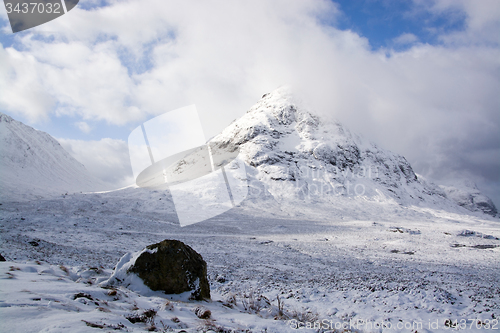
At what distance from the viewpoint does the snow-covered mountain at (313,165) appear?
6938 centimetres

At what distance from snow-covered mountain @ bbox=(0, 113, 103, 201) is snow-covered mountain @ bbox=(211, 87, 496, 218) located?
4787 cm

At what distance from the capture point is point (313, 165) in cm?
8481

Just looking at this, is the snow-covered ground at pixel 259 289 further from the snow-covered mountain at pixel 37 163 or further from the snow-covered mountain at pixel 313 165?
the snow-covered mountain at pixel 37 163

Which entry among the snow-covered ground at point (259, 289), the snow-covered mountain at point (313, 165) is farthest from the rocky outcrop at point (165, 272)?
the snow-covered mountain at point (313, 165)

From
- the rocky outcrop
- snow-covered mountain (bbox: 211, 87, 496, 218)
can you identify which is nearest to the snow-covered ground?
the rocky outcrop

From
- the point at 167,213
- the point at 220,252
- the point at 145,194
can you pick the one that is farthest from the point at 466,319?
the point at 145,194

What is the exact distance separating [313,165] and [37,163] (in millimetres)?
82111

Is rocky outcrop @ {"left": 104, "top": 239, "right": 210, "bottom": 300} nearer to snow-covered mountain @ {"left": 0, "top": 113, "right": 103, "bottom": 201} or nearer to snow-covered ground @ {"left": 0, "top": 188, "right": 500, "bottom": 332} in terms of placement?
snow-covered ground @ {"left": 0, "top": 188, "right": 500, "bottom": 332}

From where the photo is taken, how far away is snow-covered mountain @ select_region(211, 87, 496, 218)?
6938 centimetres

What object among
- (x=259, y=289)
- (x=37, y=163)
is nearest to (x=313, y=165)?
(x=259, y=289)

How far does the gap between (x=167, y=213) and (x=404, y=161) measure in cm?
11418

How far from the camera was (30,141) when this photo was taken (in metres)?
73.6

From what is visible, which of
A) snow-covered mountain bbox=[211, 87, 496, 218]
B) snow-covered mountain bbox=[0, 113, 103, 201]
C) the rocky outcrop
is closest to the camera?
the rocky outcrop

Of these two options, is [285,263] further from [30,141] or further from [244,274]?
[30,141]
